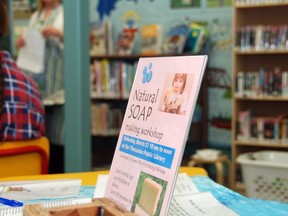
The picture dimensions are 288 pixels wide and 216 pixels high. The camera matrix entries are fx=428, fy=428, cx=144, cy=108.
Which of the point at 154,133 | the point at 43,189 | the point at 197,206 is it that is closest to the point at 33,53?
the point at 43,189

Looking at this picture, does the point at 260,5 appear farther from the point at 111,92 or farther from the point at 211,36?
the point at 111,92

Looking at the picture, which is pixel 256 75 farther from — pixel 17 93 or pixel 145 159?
pixel 145 159

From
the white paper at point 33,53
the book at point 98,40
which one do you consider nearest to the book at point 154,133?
the white paper at point 33,53

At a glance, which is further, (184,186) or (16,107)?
(16,107)

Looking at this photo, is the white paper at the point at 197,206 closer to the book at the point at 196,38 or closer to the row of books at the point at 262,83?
the row of books at the point at 262,83

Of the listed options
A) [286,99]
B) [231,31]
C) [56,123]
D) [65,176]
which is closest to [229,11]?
[231,31]

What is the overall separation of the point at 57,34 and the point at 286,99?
1.99m

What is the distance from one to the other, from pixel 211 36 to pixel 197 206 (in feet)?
11.3

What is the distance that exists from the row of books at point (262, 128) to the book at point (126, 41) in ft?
4.56

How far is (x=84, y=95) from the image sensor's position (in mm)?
2398

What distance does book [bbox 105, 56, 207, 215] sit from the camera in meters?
0.69

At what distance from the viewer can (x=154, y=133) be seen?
2.48 feet

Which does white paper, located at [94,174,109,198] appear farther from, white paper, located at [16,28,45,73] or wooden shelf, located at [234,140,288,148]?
wooden shelf, located at [234,140,288,148]

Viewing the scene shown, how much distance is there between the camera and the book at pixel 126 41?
14.9 feet
